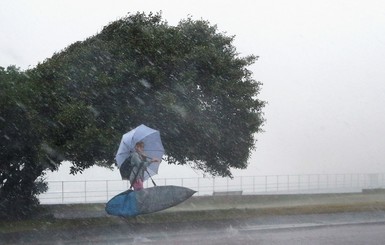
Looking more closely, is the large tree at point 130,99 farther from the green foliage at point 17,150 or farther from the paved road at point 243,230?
the paved road at point 243,230

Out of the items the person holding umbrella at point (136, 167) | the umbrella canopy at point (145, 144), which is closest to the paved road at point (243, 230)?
the person holding umbrella at point (136, 167)

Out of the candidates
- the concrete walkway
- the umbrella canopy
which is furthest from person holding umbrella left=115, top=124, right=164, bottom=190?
the concrete walkway

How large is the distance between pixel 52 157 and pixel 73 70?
256 cm

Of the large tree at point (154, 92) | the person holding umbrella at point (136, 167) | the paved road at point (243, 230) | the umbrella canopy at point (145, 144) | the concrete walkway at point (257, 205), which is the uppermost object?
the large tree at point (154, 92)

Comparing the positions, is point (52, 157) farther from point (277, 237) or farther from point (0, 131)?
point (277, 237)

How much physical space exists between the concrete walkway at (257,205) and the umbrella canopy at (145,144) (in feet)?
15.3

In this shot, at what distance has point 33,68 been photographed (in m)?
21.1

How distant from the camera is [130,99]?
20.3m

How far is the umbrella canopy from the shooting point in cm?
1535

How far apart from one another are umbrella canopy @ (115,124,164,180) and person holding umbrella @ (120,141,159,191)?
0.12 m

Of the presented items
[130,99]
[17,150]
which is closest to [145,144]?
[130,99]

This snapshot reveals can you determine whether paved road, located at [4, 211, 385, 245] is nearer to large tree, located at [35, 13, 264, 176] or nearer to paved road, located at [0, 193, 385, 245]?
paved road, located at [0, 193, 385, 245]

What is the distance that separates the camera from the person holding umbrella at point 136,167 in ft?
49.2

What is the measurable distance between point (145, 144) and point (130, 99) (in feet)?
14.2
